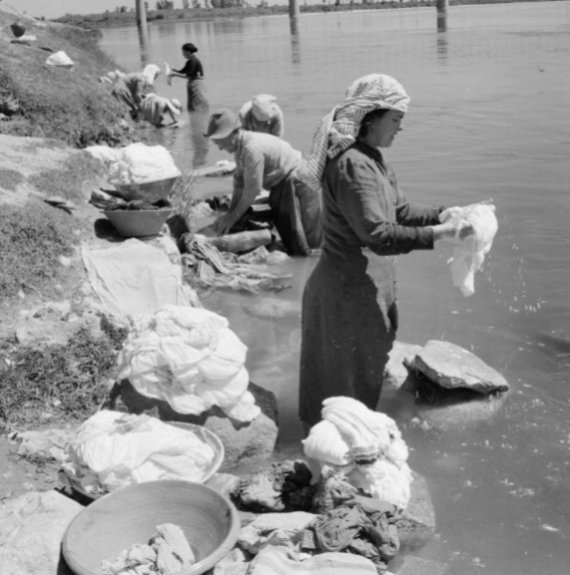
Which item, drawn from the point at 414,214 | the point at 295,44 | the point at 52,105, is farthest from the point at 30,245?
the point at 295,44

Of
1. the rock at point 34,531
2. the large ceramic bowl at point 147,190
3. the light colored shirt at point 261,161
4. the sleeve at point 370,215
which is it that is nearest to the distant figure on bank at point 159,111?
the light colored shirt at point 261,161

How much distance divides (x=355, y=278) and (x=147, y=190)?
11.3 feet

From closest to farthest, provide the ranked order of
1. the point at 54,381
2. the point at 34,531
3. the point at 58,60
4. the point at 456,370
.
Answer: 1. the point at 34,531
2. the point at 54,381
3. the point at 456,370
4. the point at 58,60

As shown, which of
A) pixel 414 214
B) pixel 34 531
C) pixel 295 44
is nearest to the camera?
pixel 34 531

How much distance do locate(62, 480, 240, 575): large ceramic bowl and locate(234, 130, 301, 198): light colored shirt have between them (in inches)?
172

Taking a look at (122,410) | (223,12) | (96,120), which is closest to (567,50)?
(96,120)

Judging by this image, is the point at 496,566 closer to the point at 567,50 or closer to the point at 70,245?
the point at 70,245

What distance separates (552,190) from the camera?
1034 cm

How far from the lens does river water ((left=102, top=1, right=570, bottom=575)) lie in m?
3.99

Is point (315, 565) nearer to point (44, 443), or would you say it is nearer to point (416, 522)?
point (416, 522)

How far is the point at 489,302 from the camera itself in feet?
22.4

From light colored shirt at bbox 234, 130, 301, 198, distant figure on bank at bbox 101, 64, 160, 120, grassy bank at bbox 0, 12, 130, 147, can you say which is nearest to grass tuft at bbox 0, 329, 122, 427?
light colored shirt at bbox 234, 130, 301, 198

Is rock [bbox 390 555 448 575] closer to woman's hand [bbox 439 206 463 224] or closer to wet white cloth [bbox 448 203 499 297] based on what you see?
wet white cloth [bbox 448 203 499 297]

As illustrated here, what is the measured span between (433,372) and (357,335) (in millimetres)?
1126
